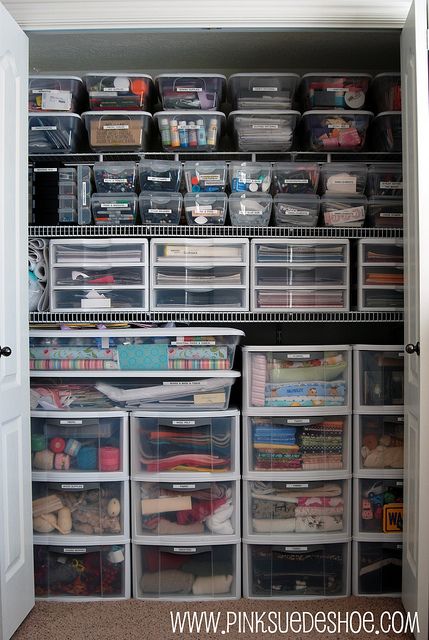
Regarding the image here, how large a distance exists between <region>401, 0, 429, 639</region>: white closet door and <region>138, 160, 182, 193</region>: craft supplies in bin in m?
0.91

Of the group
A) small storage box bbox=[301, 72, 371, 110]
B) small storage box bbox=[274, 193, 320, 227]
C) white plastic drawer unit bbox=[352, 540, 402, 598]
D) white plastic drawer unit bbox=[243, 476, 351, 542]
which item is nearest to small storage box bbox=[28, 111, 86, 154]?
small storage box bbox=[274, 193, 320, 227]

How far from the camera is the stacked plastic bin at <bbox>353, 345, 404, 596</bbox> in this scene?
2439mm

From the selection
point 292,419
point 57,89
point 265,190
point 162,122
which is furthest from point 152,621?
point 57,89

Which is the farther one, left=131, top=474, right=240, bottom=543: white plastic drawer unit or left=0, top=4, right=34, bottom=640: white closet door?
left=131, top=474, right=240, bottom=543: white plastic drawer unit

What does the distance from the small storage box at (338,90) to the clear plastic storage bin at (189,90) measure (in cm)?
38

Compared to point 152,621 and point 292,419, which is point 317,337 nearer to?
point 292,419

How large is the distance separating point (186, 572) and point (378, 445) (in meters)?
0.90

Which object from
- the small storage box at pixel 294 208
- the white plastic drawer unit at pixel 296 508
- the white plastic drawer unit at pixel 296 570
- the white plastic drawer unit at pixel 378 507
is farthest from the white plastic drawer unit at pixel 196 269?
the white plastic drawer unit at pixel 296 570

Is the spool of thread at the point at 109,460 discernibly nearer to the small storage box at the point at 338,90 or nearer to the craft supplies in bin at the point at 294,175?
the craft supplies in bin at the point at 294,175

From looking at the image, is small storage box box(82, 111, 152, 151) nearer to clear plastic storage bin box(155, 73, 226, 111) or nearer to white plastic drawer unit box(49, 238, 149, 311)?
clear plastic storage bin box(155, 73, 226, 111)

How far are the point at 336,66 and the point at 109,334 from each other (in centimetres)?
160

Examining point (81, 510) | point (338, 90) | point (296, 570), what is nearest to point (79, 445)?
point (81, 510)

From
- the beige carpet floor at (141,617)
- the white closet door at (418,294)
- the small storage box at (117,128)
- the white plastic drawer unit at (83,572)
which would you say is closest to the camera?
A: the white closet door at (418,294)

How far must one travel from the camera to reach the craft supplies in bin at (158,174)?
2518mm
